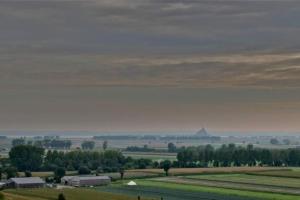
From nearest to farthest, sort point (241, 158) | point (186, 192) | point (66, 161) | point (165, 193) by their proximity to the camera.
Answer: point (165, 193)
point (186, 192)
point (66, 161)
point (241, 158)

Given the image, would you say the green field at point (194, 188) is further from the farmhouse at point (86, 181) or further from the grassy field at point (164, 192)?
the farmhouse at point (86, 181)

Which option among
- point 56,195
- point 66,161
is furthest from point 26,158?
point 56,195

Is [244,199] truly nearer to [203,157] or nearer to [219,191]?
[219,191]

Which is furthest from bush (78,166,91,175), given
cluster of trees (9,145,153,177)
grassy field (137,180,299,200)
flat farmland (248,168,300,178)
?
flat farmland (248,168,300,178)

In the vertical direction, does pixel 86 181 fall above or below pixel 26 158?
below

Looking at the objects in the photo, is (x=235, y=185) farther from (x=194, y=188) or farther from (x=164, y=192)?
(x=164, y=192)

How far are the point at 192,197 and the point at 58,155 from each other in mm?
41873

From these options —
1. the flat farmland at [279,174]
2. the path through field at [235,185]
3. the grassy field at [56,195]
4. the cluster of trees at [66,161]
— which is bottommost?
the grassy field at [56,195]

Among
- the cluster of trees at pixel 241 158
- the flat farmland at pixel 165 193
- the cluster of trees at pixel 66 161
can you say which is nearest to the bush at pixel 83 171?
the cluster of trees at pixel 66 161

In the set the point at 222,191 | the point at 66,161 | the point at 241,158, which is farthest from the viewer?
the point at 241,158

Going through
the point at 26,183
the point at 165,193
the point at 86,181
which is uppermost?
the point at 86,181

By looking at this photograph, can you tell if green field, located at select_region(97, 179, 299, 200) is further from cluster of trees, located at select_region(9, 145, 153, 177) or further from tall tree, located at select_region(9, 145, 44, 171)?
tall tree, located at select_region(9, 145, 44, 171)

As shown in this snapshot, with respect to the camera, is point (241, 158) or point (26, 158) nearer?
point (26, 158)

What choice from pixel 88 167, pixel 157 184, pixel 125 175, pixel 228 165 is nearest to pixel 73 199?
pixel 157 184
